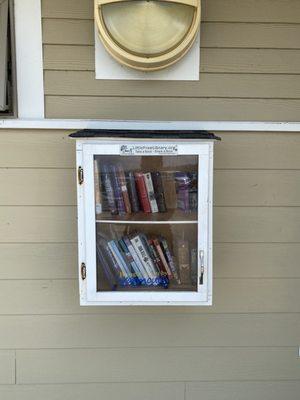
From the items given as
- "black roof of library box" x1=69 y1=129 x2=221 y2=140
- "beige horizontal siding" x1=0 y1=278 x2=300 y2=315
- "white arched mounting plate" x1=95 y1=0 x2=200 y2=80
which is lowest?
"beige horizontal siding" x1=0 y1=278 x2=300 y2=315

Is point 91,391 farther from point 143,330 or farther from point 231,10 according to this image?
point 231,10

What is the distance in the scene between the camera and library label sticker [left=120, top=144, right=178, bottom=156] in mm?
1711

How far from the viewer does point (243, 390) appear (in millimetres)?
2172

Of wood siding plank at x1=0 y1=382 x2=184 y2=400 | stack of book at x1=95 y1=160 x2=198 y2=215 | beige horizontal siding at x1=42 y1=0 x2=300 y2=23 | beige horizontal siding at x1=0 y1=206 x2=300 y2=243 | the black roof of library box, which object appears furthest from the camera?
wood siding plank at x1=0 y1=382 x2=184 y2=400

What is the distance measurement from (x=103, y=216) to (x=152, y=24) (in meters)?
0.84

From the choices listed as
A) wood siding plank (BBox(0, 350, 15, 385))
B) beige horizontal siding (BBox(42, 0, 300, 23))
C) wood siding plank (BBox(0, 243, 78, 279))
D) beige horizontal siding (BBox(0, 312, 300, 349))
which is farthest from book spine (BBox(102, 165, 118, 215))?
wood siding plank (BBox(0, 350, 15, 385))

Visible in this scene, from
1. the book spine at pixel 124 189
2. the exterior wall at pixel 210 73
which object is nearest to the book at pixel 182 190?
the book spine at pixel 124 189

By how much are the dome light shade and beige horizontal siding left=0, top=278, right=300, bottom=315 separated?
3.56 feet

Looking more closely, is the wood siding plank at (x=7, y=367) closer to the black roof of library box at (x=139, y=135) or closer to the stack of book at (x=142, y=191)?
the stack of book at (x=142, y=191)

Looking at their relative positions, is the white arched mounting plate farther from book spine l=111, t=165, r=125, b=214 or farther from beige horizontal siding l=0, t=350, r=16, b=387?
beige horizontal siding l=0, t=350, r=16, b=387

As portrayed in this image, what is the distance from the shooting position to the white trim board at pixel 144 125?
1945mm

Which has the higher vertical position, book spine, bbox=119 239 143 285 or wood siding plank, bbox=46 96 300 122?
wood siding plank, bbox=46 96 300 122

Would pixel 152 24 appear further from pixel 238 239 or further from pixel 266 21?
pixel 238 239

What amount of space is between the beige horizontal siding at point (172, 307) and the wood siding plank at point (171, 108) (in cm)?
79
